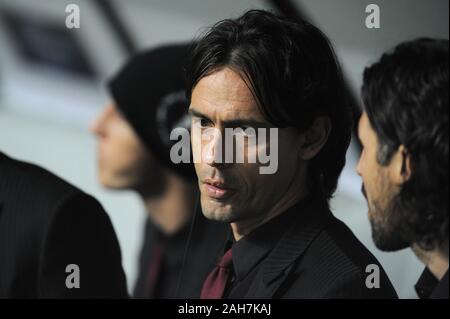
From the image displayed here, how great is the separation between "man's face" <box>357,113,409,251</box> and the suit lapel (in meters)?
0.06

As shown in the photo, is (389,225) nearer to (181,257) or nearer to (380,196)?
(380,196)

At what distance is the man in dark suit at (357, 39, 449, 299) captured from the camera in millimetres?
1051

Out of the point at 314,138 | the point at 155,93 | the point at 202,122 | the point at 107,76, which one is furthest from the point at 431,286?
the point at 107,76

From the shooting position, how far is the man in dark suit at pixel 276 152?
1070mm

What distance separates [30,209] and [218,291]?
10.7 inches

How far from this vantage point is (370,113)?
3.64ft

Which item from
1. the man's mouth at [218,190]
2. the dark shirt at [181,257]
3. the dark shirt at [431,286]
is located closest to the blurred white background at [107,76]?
the dark shirt at [181,257]

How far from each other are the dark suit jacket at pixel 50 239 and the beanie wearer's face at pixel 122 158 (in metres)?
0.56

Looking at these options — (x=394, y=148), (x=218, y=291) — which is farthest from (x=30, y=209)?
(x=394, y=148)

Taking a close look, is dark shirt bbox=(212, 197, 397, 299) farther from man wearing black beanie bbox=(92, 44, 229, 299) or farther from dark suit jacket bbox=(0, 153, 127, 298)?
man wearing black beanie bbox=(92, 44, 229, 299)

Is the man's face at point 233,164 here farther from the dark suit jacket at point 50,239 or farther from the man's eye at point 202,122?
the dark suit jacket at point 50,239

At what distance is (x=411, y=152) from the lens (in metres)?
1.07

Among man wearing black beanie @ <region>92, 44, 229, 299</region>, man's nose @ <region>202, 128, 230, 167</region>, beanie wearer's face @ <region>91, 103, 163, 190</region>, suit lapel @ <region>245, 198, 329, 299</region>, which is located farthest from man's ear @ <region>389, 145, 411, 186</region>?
beanie wearer's face @ <region>91, 103, 163, 190</region>

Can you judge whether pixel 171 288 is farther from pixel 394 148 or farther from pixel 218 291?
pixel 394 148
